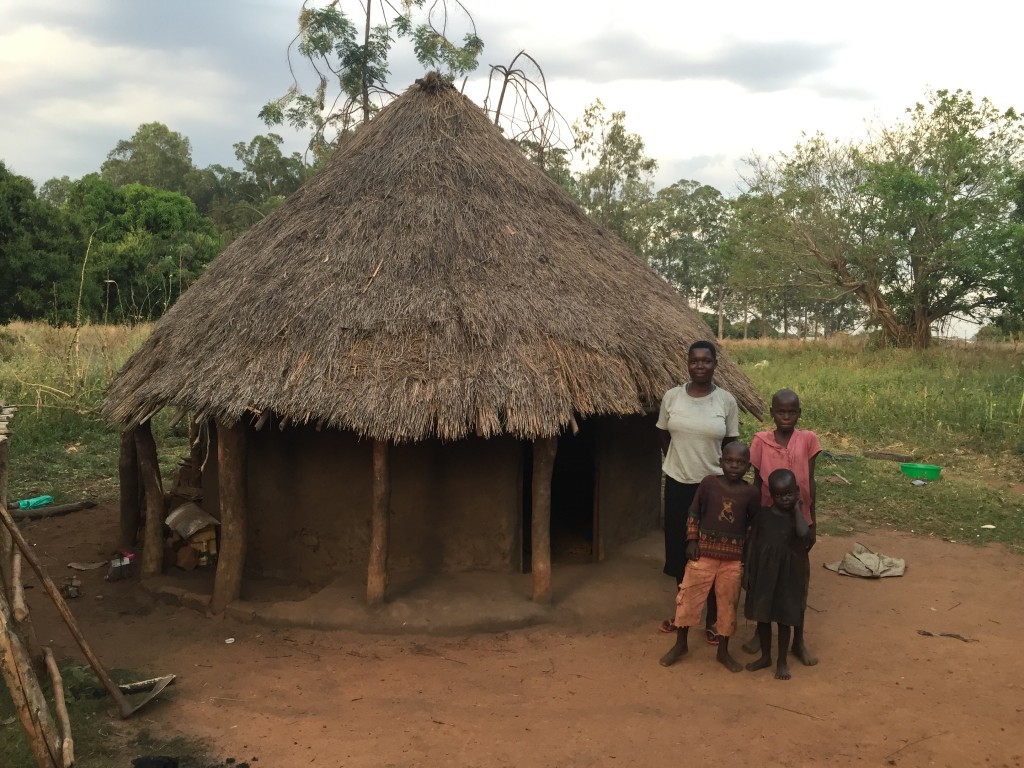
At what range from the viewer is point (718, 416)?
4973 millimetres

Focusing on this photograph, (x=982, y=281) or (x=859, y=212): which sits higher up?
(x=859, y=212)

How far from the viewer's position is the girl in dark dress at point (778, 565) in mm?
4543

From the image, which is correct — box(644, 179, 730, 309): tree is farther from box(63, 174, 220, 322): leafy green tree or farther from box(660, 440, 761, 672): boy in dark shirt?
box(660, 440, 761, 672): boy in dark shirt

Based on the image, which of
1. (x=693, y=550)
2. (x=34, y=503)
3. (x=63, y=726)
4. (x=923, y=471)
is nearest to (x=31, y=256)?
(x=34, y=503)

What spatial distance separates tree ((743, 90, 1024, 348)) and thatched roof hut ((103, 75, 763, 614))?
12630mm

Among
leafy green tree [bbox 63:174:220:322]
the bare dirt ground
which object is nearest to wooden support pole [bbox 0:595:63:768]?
the bare dirt ground

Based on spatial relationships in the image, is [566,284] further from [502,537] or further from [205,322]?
[205,322]

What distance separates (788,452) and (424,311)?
99.5 inches

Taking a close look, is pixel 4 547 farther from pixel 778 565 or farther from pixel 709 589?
pixel 778 565

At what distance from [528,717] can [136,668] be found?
2429 millimetres

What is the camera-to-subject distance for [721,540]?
4664 mm

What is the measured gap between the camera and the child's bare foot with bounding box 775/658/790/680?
4656 millimetres

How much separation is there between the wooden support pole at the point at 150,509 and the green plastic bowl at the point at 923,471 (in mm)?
8513

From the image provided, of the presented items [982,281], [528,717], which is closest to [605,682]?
[528,717]
